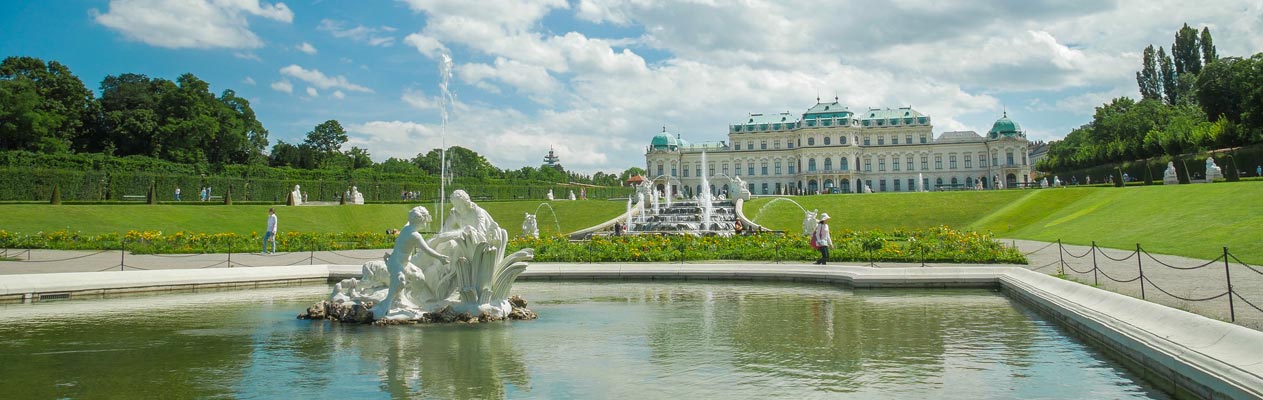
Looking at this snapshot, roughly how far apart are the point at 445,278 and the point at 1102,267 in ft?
46.2

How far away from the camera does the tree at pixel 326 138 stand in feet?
291

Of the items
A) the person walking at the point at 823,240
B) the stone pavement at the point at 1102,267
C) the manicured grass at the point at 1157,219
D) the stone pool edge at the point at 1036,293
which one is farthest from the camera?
the manicured grass at the point at 1157,219

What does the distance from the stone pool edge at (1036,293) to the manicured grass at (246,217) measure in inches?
524

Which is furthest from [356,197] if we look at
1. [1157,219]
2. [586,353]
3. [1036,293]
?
[1036,293]

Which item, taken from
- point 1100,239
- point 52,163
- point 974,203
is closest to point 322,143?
point 52,163

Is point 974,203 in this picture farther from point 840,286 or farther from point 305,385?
point 305,385

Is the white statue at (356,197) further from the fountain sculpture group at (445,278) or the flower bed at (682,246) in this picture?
the fountain sculpture group at (445,278)

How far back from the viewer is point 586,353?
27.2 ft

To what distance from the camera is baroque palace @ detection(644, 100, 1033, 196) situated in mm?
98125

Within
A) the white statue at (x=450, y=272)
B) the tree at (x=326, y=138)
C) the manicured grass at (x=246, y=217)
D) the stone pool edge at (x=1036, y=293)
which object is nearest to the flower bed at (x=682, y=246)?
the stone pool edge at (x=1036, y=293)

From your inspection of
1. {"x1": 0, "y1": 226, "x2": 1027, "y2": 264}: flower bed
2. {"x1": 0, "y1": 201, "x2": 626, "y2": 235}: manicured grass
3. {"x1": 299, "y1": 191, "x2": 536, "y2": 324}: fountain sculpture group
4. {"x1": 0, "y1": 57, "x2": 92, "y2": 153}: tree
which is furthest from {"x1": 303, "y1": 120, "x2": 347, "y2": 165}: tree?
{"x1": 299, "y1": 191, "x2": 536, "y2": 324}: fountain sculpture group

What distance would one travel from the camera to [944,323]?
33.0ft

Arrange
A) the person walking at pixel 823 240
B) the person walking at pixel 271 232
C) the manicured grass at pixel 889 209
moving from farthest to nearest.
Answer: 1. the manicured grass at pixel 889 209
2. the person walking at pixel 271 232
3. the person walking at pixel 823 240

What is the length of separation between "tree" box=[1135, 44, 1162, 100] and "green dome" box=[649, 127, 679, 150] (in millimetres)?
58264
